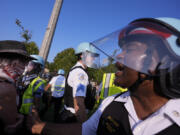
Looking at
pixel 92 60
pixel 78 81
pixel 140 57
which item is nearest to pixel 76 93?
pixel 78 81

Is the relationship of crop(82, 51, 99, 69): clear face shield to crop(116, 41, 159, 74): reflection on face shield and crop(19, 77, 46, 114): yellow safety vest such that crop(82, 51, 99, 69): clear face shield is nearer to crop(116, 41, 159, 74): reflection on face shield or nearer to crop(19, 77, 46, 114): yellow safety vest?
crop(116, 41, 159, 74): reflection on face shield

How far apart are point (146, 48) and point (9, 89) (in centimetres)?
115

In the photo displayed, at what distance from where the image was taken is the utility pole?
4521mm

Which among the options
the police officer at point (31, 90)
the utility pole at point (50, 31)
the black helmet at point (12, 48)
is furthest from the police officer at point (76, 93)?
the utility pole at point (50, 31)

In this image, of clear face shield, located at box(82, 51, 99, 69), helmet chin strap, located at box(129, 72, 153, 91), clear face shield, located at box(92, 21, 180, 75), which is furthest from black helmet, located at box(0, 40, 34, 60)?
helmet chin strap, located at box(129, 72, 153, 91)

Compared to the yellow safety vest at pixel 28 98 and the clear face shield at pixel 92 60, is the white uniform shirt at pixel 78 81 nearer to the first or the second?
the clear face shield at pixel 92 60

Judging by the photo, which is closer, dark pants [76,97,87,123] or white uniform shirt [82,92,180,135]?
white uniform shirt [82,92,180,135]

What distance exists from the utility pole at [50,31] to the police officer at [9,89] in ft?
9.39

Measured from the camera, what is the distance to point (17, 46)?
1716mm

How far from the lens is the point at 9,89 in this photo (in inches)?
45.8

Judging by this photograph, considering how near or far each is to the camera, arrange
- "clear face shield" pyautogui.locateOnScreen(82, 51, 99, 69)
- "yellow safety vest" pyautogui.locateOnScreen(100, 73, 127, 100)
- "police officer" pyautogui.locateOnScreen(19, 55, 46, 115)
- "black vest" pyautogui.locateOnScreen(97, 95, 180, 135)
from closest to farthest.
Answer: "black vest" pyautogui.locateOnScreen(97, 95, 180, 135) < "clear face shield" pyautogui.locateOnScreen(82, 51, 99, 69) < "yellow safety vest" pyautogui.locateOnScreen(100, 73, 127, 100) < "police officer" pyautogui.locateOnScreen(19, 55, 46, 115)

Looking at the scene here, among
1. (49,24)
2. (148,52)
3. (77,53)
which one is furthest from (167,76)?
(49,24)

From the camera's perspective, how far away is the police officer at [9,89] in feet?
3.67

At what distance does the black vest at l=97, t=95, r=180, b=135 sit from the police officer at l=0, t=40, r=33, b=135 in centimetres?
76
